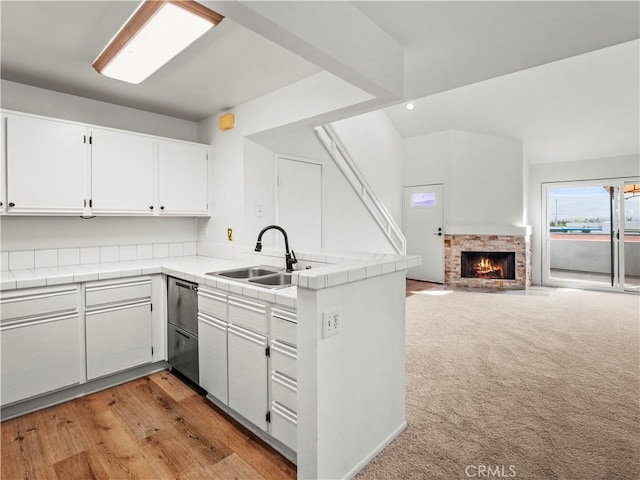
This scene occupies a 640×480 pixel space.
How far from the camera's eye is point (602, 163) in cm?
624

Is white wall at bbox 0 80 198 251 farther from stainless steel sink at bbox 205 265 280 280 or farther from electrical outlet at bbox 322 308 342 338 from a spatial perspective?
electrical outlet at bbox 322 308 342 338

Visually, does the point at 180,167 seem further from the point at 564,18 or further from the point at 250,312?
the point at 564,18

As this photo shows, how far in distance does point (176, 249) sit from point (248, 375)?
2.10 meters

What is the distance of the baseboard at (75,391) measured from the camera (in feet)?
7.56

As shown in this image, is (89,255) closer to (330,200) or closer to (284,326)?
(284,326)

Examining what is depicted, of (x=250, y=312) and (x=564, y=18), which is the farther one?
(x=250, y=312)

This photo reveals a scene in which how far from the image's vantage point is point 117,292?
269cm

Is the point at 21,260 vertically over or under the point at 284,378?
over

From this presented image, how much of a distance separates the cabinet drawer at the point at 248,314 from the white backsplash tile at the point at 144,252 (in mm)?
1734

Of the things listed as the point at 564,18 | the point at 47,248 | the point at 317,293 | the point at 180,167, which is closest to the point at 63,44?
the point at 180,167

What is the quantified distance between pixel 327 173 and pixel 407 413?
278 cm

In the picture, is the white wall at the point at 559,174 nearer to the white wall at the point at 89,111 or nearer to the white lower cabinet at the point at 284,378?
the white wall at the point at 89,111

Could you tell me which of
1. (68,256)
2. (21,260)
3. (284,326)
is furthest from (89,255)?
(284,326)

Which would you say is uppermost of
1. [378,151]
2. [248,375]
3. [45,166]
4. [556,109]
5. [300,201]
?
[556,109]
